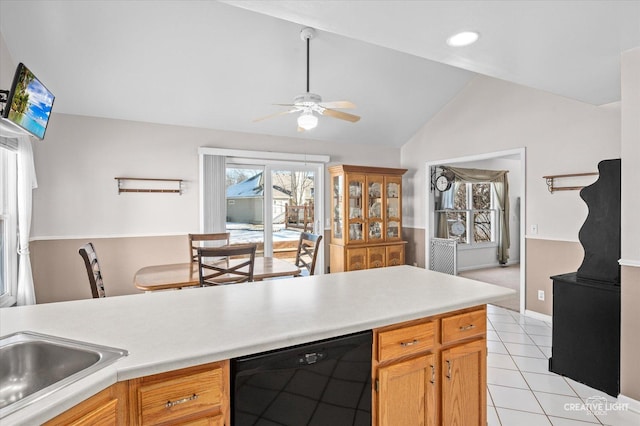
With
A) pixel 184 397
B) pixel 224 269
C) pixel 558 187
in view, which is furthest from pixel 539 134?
pixel 184 397

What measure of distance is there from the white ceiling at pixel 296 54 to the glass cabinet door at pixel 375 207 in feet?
2.56

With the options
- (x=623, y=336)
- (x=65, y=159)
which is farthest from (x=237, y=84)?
(x=623, y=336)

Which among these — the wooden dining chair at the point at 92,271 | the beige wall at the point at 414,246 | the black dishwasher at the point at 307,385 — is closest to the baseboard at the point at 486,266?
the beige wall at the point at 414,246

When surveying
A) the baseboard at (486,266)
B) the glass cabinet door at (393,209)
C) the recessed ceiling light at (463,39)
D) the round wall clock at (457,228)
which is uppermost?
the recessed ceiling light at (463,39)

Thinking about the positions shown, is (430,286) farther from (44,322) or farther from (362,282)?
(44,322)

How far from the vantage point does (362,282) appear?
2.02 meters

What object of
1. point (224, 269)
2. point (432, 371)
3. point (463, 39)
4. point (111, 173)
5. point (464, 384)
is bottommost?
point (464, 384)

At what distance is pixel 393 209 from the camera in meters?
5.49

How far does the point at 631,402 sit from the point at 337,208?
3774 millimetres

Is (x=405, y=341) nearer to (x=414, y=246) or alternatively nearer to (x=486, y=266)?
(x=414, y=246)

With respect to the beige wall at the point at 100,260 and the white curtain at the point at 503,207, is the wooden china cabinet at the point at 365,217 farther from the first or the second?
the white curtain at the point at 503,207

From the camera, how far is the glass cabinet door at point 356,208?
16.8ft

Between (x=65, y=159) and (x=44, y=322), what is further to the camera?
(x=65, y=159)

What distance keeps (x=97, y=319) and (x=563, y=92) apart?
3.73 meters
